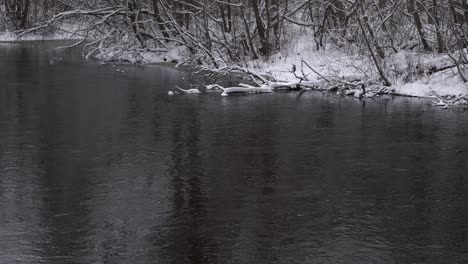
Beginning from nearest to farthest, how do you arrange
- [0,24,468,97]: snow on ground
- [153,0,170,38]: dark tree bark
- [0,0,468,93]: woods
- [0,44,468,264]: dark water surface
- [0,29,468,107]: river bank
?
[0,44,468,264]: dark water surface, [0,29,468,107]: river bank, [0,24,468,97]: snow on ground, [0,0,468,93]: woods, [153,0,170,38]: dark tree bark

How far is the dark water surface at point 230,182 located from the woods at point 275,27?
3995 mm

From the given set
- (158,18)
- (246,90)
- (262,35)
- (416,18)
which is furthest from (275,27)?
(246,90)

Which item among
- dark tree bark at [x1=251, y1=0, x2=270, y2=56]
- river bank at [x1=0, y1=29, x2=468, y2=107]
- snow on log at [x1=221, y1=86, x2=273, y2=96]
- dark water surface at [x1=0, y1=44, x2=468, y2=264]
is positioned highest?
dark tree bark at [x1=251, y1=0, x2=270, y2=56]

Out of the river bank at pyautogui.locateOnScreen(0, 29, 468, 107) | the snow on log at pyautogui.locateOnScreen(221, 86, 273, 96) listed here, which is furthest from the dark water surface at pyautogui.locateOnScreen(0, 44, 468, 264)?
the snow on log at pyautogui.locateOnScreen(221, 86, 273, 96)

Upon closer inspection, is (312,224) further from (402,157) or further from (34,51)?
(34,51)

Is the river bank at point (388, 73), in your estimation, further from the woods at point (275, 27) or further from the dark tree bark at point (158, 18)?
the dark tree bark at point (158, 18)

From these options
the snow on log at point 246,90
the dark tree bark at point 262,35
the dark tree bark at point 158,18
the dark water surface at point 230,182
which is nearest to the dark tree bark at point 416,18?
the dark water surface at point 230,182

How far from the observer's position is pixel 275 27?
3297cm

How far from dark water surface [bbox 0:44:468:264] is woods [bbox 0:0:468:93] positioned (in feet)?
13.1

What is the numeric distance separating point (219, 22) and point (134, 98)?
1327 cm

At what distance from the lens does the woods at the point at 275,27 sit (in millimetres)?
24016

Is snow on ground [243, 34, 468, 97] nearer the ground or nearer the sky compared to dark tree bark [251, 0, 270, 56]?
nearer the ground

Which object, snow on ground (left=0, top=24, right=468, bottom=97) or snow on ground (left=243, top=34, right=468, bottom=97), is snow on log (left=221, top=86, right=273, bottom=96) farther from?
snow on ground (left=0, top=24, right=468, bottom=97)

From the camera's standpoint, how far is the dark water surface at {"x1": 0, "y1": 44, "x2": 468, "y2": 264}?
27.0ft
